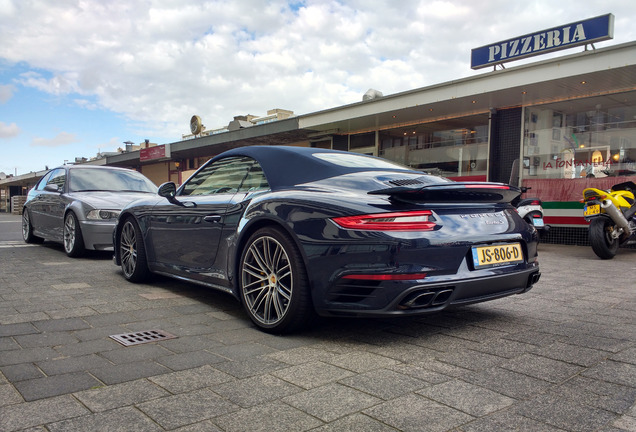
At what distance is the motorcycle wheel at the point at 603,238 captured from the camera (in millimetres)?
7391

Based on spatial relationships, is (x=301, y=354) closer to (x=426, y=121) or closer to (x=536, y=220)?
(x=536, y=220)

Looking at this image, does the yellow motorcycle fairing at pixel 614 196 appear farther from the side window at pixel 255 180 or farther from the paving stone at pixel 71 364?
the paving stone at pixel 71 364

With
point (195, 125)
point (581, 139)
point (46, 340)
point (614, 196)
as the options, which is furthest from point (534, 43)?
point (195, 125)

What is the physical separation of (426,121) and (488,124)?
185 centimetres

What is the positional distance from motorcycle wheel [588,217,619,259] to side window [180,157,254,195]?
588 cm

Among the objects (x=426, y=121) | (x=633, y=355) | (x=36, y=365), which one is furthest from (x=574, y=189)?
(x=36, y=365)

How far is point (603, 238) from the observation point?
24.3 feet

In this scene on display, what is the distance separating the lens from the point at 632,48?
8.34 m

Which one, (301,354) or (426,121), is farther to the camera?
(426,121)

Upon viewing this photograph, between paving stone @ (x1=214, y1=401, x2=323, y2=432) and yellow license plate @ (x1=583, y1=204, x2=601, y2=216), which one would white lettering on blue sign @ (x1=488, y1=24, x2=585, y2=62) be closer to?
yellow license plate @ (x1=583, y1=204, x2=601, y2=216)

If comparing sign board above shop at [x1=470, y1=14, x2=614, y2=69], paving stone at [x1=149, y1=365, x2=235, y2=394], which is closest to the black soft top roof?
paving stone at [x1=149, y1=365, x2=235, y2=394]

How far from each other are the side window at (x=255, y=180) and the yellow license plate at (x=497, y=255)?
1.47m

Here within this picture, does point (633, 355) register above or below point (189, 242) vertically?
below

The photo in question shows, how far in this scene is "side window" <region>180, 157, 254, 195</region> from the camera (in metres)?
3.87
